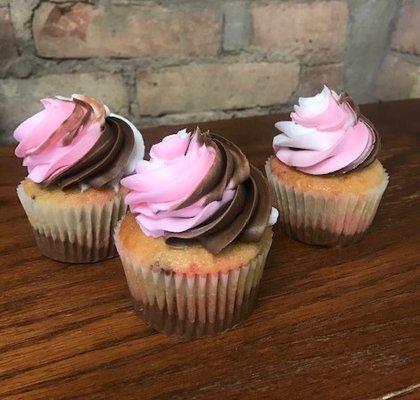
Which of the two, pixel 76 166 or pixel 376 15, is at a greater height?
pixel 76 166

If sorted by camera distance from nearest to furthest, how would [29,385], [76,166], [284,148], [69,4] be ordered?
1. [29,385]
2. [76,166]
3. [284,148]
4. [69,4]

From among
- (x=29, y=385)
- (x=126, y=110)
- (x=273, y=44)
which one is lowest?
(x=126, y=110)

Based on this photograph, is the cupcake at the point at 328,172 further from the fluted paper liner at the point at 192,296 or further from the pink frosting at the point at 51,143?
the pink frosting at the point at 51,143

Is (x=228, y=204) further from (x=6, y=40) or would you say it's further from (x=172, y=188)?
(x=6, y=40)

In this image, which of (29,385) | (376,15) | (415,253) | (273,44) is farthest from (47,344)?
(376,15)

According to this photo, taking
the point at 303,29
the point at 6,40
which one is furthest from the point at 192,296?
the point at 303,29

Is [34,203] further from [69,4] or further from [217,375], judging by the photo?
[69,4]

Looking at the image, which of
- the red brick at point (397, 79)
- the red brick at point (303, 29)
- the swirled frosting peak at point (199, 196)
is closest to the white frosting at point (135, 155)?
the swirled frosting peak at point (199, 196)
